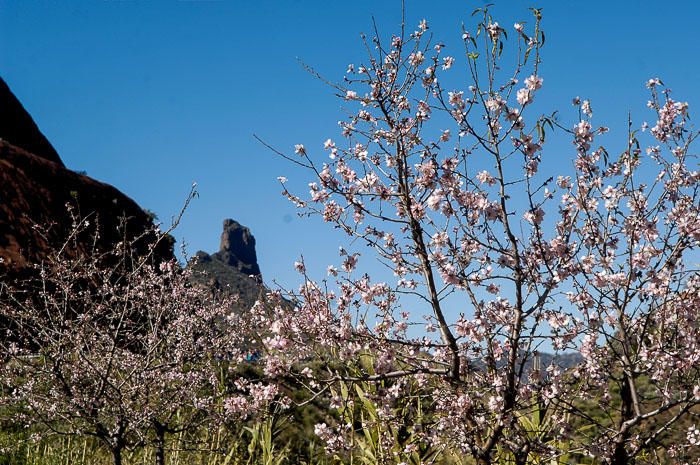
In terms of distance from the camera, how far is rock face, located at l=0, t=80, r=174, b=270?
47.6 ft

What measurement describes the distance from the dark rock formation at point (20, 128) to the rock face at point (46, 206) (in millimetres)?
14576

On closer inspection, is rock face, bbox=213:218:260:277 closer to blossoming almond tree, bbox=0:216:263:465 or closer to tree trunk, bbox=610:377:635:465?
blossoming almond tree, bbox=0:216:263:465

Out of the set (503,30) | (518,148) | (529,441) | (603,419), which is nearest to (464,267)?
(518,148)

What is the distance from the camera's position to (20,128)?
3428cm

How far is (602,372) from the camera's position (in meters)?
4.78

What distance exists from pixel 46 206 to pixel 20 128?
21.0 metres

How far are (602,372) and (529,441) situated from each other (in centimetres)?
85

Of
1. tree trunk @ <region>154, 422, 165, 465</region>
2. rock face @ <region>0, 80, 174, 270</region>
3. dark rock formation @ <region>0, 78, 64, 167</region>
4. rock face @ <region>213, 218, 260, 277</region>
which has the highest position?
rock face @ <region>213, 218, 260, 277</region>

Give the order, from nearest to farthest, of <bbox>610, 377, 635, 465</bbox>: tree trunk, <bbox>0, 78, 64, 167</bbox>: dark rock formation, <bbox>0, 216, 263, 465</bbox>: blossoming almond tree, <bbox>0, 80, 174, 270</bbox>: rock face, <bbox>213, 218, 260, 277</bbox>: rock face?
<bbox>610, 377, 635, 465</bbox>: tree trunk
<bbox>0, 216, 263, 465</bbox>: blossoming almond tree
<bbox>0, 80, 174, 270</bbox>: rock face
<bbox>0, 78, 64, 167</bbox>: dark rock formation
<bbox>213, 218, 260, 277</bbox>: rock face

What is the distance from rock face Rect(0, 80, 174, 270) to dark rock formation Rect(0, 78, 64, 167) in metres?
14.6

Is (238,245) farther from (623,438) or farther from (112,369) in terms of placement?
(623,438)

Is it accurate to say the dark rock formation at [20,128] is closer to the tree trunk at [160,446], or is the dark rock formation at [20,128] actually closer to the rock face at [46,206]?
the rock face at [46,206]

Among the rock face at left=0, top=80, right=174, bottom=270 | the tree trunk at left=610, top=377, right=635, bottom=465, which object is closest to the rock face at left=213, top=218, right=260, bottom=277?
the rock face at left=0, top=80, right=174, bottom=270

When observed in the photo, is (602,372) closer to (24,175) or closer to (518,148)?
(518,148)
